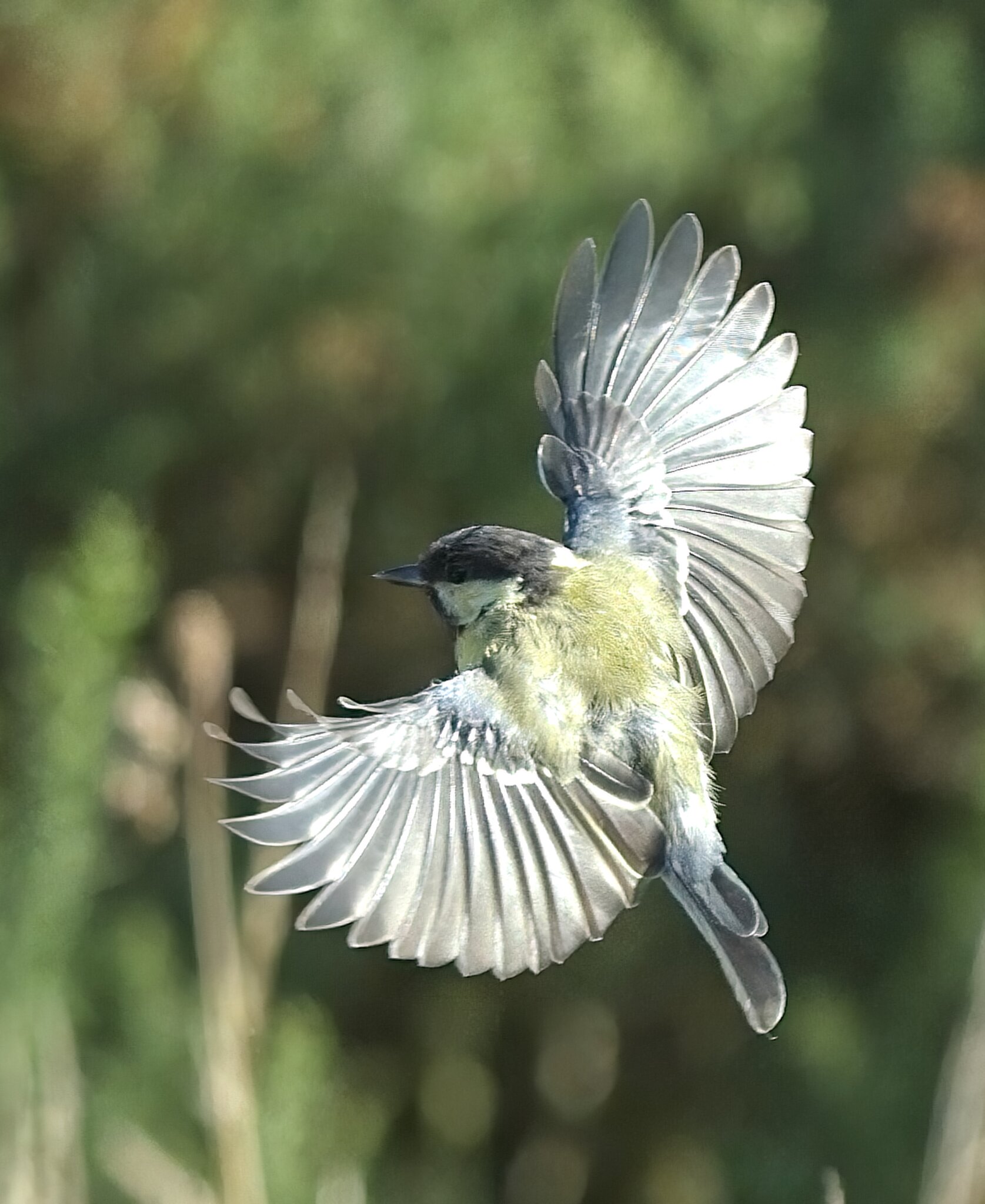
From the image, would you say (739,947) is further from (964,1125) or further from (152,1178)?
(152,1178)

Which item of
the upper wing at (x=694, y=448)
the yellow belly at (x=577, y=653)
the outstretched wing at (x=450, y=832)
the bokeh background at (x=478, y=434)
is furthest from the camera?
the bokeh background at (x=478, y=434)

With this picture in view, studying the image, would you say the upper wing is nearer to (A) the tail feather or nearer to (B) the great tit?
(B) the great tit

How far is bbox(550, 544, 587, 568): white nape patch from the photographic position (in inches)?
42.6

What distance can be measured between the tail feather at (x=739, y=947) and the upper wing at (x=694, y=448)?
0.13m

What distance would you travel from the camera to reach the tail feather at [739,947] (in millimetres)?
912

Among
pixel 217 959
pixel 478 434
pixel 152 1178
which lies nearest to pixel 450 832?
pixel 217 959

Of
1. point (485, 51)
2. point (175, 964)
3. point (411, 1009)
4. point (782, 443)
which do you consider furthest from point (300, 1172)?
point (485, 51)

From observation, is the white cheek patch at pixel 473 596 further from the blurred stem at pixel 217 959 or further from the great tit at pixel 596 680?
the blurred stem at pixel 217 959

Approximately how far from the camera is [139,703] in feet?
3.84

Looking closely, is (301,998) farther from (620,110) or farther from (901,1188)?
(620,110)

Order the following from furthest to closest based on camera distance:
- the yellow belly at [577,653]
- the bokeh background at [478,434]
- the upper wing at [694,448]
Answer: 1. the bokeh background at [478,434]
2. the upper wing at [694,448]
3. the yellow belly at [577,653]

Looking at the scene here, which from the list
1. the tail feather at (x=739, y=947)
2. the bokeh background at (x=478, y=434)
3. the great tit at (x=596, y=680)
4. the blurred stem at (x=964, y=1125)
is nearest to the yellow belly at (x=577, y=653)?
the great tit at (x=596, y=680)

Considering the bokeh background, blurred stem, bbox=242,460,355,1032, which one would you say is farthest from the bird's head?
the bokeh background

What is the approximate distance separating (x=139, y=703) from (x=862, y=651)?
936mm
